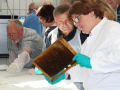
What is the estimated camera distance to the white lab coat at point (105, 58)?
1.06 meters

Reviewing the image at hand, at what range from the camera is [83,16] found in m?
1.25

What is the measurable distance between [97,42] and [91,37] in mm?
115

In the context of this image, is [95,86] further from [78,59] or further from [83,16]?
[83,16]

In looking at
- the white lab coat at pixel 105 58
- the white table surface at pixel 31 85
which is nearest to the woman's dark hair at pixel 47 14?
the white table surface at pixel 31 85

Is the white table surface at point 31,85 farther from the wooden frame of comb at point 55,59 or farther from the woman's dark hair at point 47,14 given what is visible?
the woman's dark hair at point 47,14

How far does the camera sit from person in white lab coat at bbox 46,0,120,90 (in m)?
1.07

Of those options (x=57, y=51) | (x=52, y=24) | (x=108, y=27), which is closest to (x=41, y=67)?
(x=57, y=51)

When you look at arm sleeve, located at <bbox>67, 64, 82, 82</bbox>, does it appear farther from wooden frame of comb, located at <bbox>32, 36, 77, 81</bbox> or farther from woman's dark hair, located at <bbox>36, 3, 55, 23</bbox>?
woman's dark hair, located at <bbox>36, 3, 55, 23</bbox>

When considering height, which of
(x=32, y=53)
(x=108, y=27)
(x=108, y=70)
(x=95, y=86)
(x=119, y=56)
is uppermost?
(x=108, y=27)

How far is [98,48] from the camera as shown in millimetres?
1143

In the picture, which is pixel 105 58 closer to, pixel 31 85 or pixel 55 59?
pixel 55 59

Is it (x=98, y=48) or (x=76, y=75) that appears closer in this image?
(x=98, y=48)

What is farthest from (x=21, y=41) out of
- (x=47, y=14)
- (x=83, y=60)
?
(x=83, y=60)

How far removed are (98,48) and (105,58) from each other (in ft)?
0.31
